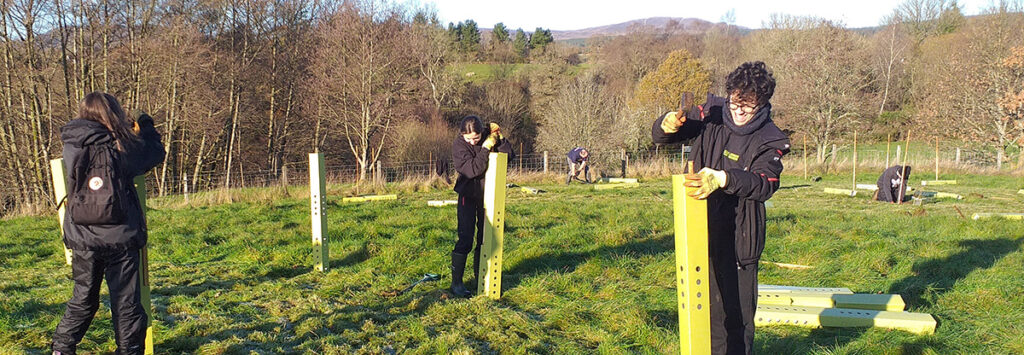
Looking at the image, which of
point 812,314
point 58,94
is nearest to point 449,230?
point 812,314

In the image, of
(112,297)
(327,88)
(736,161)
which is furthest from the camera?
(327,88)

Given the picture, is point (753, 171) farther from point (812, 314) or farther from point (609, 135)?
point (609, 135)

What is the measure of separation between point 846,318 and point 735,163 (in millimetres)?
2234

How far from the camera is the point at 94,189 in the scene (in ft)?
11.1

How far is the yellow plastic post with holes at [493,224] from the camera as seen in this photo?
17.2ft

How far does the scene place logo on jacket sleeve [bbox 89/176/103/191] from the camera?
337 cm

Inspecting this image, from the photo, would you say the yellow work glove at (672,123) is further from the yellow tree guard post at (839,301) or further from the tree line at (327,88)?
the tree line at (327,88)

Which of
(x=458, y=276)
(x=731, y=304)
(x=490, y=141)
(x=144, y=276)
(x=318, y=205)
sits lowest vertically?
(x=458, y=276)

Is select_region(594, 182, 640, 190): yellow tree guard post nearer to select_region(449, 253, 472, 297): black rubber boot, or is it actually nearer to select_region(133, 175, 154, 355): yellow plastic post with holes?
select_region(449, 253, 472, 297): black rubber boot

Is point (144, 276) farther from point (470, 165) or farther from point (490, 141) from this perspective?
point (490, 141)

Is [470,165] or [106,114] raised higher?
[106,114]

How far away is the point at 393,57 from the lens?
24.7 m

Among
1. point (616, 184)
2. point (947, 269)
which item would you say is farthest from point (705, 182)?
point (616, 184)

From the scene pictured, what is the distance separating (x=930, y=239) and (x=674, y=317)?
203 inches
